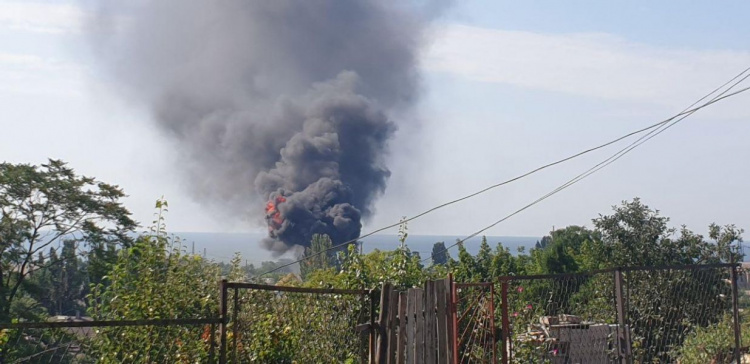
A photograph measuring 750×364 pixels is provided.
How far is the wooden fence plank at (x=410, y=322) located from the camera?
6438 millimetres

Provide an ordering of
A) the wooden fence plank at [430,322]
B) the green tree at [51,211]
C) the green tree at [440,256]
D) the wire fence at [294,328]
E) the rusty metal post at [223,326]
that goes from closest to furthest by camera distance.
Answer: the rusty metal post at [223,326] < the wire fence at [294,328] < the wooden fence plank at [430,322] < the green tree at [440,256] < the green tree at [51,211]

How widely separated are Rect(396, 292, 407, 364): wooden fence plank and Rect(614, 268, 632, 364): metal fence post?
6.82 feet

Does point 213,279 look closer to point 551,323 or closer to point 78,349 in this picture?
point 78,349

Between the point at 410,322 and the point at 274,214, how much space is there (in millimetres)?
74106

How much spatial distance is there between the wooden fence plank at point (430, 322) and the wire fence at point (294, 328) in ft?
1.85

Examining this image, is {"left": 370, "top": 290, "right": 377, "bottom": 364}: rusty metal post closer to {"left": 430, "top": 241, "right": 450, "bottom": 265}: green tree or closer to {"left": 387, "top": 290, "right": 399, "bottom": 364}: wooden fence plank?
{"left": 387, "top": 290, "right": 399, "bottom": 364}: wooden fence plank

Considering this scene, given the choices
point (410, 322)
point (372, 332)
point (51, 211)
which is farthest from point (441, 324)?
point (51, 211)

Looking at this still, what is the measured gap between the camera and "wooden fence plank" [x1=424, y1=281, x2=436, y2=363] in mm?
6395

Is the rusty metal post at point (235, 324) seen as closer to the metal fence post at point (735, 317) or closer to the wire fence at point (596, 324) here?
the wire fence at point (596, 324)

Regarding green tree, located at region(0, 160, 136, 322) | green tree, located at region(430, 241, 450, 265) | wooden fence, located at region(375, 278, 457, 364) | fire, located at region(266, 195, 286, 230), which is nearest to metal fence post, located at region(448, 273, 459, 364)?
wooden fence, located at region(375, 278, 457, 364)

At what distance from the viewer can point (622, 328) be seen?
291 inches

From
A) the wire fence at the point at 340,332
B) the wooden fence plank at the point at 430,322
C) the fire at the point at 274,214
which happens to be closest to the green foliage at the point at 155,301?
the wire fence at the point at 340,332

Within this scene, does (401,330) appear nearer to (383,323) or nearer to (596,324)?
(383,323)

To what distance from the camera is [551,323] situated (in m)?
8.01
